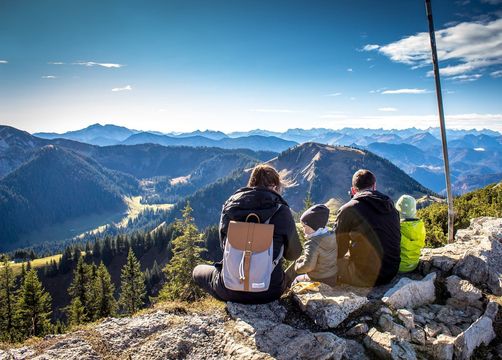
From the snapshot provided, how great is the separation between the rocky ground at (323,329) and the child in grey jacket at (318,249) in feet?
1.62

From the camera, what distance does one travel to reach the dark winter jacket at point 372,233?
8.80 meters

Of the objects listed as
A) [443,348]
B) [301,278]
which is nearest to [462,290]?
[443,348]

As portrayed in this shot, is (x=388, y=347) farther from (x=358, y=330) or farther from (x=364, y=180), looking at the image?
(x=364, y=180)

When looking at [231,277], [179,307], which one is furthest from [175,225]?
[231,277]

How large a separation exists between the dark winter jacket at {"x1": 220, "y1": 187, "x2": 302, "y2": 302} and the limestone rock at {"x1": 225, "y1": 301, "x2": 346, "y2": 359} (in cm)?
51

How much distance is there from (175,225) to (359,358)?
90.1 feet

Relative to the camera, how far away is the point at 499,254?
1041 centimetres

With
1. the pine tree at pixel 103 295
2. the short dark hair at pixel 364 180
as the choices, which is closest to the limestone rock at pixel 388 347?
the short dark hair at pixel 364 180

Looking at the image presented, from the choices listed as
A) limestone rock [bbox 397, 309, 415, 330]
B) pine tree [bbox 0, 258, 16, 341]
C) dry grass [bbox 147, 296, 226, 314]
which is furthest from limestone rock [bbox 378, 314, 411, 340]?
pine tree [bbox 0, 258, 16, 341]

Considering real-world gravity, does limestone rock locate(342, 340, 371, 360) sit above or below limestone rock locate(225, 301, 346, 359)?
below

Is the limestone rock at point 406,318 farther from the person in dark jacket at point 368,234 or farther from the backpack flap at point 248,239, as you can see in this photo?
the backpack flap at point 248,239

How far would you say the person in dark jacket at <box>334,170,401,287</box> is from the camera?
347 inches

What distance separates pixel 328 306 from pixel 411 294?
2.74 metres

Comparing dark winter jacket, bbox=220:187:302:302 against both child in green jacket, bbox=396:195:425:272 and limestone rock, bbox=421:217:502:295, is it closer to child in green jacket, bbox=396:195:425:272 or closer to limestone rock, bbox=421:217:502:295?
child in green jacket, bbox=396:195:425:272
